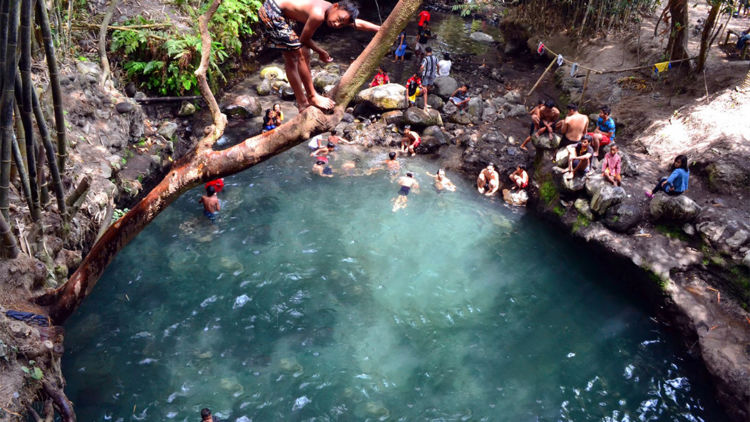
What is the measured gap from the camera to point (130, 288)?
7.89 metres

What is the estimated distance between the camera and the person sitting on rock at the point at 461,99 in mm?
13797

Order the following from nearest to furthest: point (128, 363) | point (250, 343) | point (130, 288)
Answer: point (128, 363), point (250, 343), point (130, 288)

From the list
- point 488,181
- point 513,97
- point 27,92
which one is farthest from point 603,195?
point 27,92

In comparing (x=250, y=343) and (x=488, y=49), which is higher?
(x=488, y=49)

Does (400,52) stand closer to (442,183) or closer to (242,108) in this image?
(242,108)

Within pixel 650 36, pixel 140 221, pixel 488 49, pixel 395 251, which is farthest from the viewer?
pixel 488 49

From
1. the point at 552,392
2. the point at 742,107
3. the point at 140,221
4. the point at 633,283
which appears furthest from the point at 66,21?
the point at 742,107

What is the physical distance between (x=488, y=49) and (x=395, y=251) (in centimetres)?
1342

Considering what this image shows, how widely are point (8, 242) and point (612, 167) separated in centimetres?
973

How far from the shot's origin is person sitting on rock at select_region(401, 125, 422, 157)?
41.0ft

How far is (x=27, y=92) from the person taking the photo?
4309 mm

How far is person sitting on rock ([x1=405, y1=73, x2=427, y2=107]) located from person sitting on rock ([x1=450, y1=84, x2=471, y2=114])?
3.12 ft

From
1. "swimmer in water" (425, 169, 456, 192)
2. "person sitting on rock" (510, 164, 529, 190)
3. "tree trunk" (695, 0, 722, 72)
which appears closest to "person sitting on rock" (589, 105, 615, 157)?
"person sitting on rock" (510, 164, 529, 190)

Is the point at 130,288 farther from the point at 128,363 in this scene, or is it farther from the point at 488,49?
the point at 488,49
